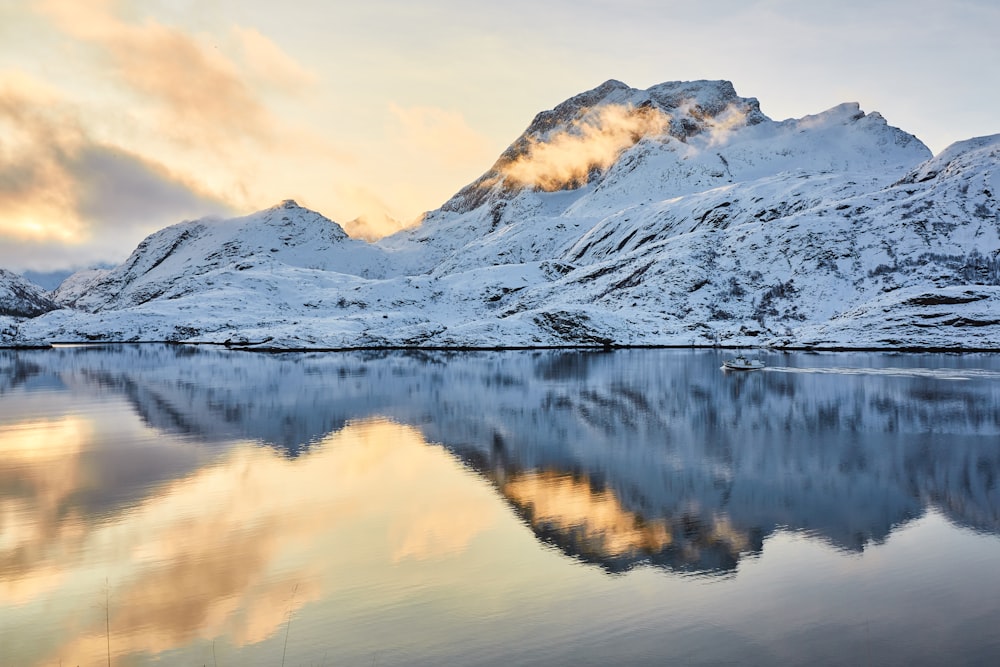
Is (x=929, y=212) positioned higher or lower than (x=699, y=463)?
higher

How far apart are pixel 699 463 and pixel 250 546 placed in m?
17.6

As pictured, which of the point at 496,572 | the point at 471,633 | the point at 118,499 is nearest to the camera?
the point at 471,633

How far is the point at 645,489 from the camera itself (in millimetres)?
25422

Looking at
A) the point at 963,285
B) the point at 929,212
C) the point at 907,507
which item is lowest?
the point at 907,507

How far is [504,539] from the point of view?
20078mm

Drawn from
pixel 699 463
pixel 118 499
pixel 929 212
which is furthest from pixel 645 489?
pixel 929 212

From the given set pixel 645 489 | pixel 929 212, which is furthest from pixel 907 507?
pixel 929 212

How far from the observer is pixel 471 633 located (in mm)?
13945

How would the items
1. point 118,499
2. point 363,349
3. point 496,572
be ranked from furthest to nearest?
point 363,349 < point 118,499 < point 496,572

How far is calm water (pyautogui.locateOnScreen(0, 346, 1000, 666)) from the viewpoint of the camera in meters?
13.7

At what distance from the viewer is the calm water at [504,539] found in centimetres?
1373

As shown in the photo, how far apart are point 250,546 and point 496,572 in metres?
6.60

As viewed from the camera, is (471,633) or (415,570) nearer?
(471,633)

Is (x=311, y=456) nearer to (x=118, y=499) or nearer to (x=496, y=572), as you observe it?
(x=118, y=499)
